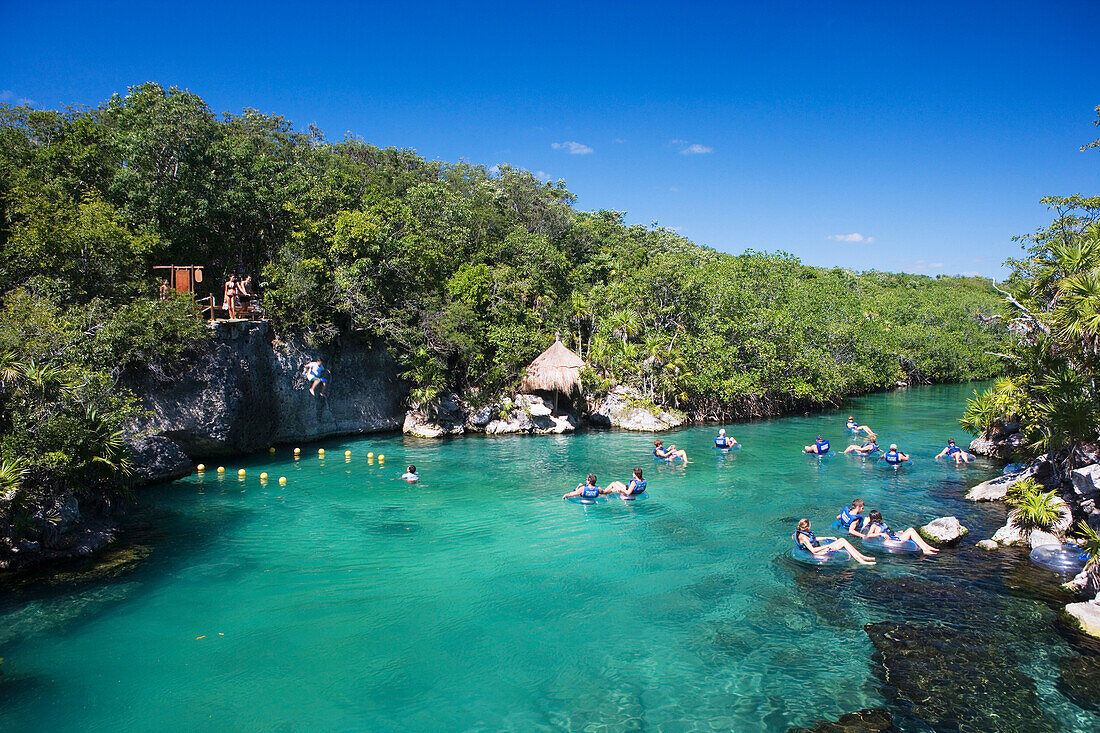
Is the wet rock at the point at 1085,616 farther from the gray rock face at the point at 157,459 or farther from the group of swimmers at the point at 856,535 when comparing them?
the gray rock face at the point at 157,459

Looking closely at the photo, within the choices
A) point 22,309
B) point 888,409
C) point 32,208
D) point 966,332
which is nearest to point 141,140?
point 32,208

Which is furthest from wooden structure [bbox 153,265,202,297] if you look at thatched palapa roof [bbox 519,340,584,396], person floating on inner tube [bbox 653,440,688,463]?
person floating on inner tube [bbox 653,440,688,463]

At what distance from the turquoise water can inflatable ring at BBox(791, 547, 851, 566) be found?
41 centimetres

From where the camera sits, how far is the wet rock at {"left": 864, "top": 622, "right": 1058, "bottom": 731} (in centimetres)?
737

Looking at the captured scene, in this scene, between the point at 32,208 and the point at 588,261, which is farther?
the point at 588,261

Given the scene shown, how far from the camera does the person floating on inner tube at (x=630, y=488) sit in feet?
53.3

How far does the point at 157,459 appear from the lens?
709 inches

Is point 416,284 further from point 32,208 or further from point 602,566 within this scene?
point 602,566

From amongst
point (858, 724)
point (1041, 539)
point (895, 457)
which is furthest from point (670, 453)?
point (858, 724)

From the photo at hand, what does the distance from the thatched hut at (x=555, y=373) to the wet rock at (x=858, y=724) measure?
18.9 metres

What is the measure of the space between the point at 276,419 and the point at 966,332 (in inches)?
1993

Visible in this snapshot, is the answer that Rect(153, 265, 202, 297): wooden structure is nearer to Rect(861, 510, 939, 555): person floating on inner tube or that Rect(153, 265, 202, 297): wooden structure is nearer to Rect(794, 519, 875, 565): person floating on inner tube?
Rect(794, 519, 875, 565): person floating on inner tube

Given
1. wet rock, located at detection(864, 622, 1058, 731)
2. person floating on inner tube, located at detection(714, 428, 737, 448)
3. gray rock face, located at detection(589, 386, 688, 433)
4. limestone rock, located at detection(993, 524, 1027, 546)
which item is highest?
gray rock face, located at detection(589, 386, 688, 433)

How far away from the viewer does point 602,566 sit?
40.1 ft
